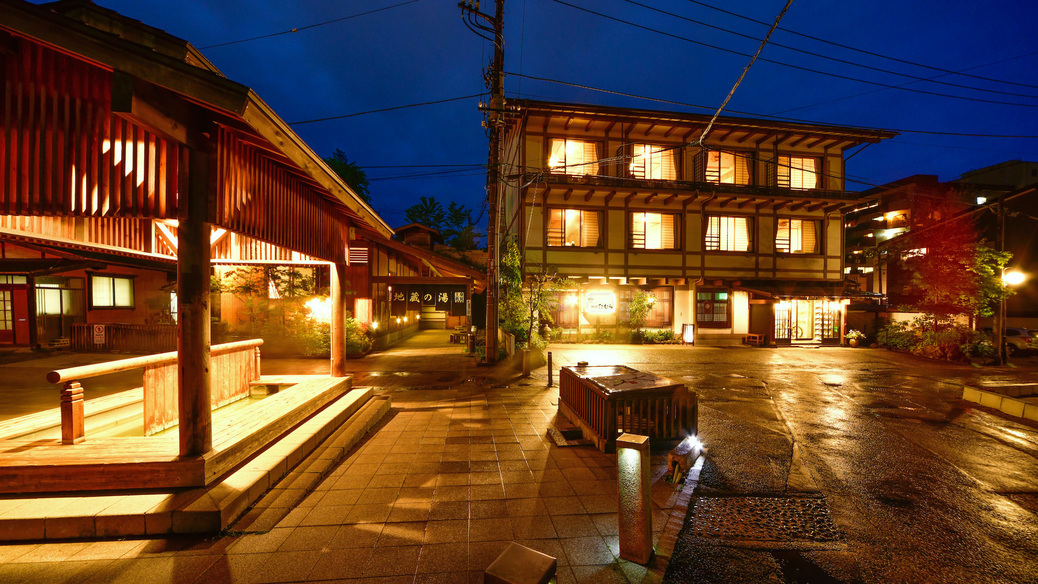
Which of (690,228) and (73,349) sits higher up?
(690,228)

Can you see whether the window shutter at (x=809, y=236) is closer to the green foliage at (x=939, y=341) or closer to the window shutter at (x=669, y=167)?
the green foliage at (x=939, y=341)

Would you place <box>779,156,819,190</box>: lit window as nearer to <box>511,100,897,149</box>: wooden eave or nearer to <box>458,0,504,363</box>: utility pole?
Result: <box>511,100,897,149</box>: wooden eave

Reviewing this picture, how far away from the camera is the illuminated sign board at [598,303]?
20.6 metres

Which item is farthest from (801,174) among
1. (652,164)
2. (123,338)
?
(123,338)

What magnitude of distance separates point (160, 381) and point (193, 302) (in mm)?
2898

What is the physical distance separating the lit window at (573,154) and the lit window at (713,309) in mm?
9486

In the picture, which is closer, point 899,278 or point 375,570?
point 375,570

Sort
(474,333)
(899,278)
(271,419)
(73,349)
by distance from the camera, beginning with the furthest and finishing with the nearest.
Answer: (899,278) → (474,333) → (73,349) → (271,419)

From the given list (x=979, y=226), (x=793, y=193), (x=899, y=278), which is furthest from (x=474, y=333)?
(x=979, y=226)

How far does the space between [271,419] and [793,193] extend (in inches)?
968

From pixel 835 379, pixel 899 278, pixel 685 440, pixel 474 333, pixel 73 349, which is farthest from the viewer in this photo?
pixel 899 278

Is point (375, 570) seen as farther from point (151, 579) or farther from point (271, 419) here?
point (271, 419)

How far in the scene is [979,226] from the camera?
2244cm

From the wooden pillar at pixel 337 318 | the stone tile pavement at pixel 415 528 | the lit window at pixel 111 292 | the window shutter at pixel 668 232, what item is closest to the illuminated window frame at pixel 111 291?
the lit window at pixel 111 292
